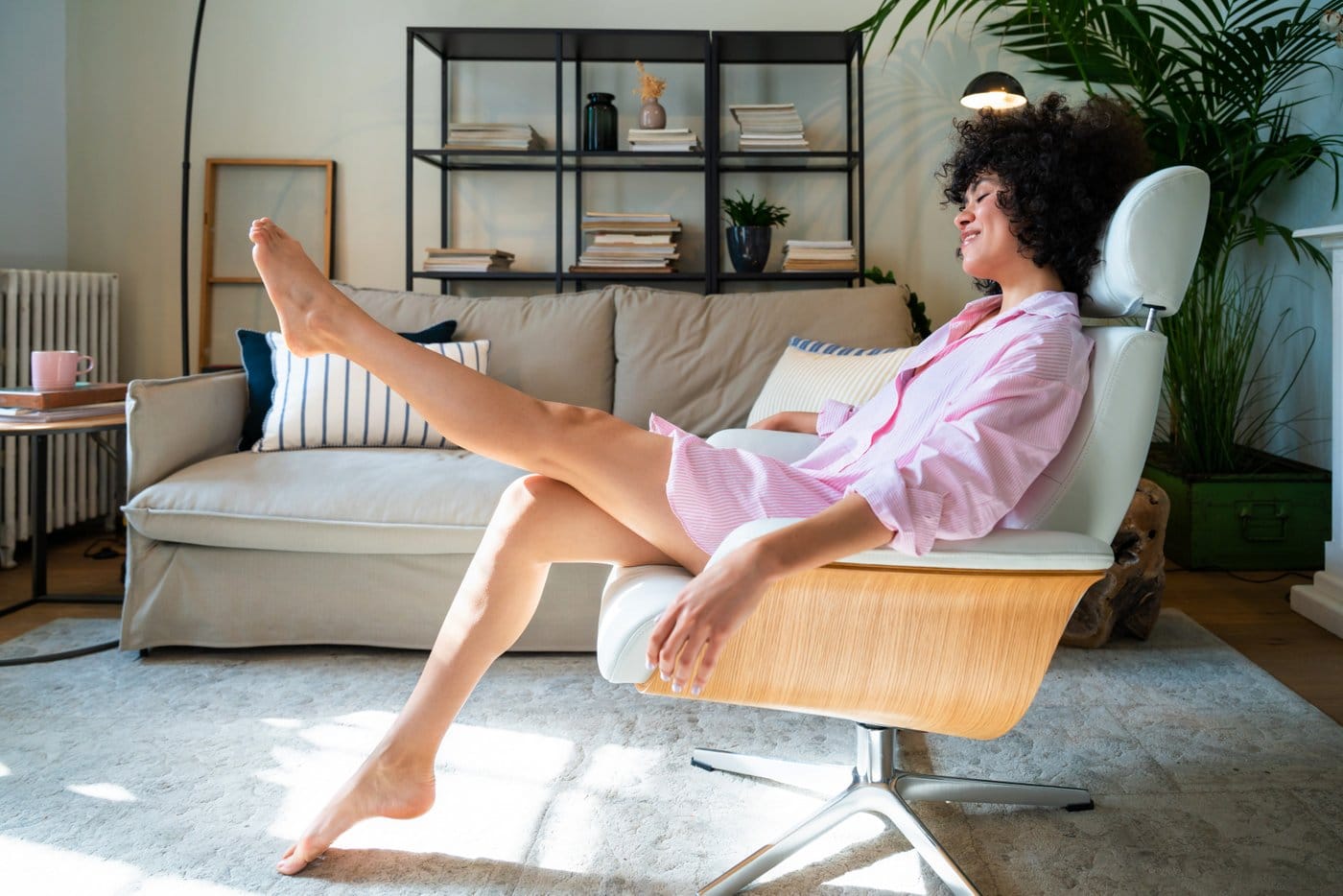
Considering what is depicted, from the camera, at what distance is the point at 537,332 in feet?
9.84

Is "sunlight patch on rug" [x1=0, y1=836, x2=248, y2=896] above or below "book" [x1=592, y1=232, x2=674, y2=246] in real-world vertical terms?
below

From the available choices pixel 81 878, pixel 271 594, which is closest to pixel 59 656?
pixel 271 594

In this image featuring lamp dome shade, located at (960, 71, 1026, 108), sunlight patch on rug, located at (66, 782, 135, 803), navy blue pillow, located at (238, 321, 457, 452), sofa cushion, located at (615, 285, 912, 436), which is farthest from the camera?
lamp dome shade, located at (960, 71, 1026, 108)

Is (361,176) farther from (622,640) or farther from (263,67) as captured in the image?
(622,640)

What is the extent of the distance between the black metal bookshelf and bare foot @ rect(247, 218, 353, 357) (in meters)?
2.00

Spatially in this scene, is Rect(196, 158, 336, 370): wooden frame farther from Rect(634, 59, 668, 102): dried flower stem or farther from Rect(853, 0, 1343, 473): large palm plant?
Rect(853, 0, 1343, 473): large palm plant

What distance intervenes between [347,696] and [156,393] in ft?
2.67

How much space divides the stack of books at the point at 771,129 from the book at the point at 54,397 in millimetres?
2009

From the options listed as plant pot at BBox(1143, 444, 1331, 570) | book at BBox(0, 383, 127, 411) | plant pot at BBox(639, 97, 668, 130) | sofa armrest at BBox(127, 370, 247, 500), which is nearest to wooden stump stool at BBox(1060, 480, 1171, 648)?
plant pot at BBox(1143, 444, 1331, 570)

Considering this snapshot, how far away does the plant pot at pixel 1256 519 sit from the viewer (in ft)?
10.7

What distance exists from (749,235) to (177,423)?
183cm

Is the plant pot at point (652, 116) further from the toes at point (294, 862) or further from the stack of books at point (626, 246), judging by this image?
the toes at point (294, 862)

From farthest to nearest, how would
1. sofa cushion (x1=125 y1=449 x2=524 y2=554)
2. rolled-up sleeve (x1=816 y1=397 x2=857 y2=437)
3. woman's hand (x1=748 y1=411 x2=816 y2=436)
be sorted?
sofa cushion (x1=125 y1=449 x2=524 y2=554) → woman's hand (x1=748 y1=411 x2=816 y2=436) → rolled-up sleeve (x1=816 y1=397 x2=857 y2=437)

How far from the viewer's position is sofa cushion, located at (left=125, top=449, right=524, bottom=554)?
91.3 inches
